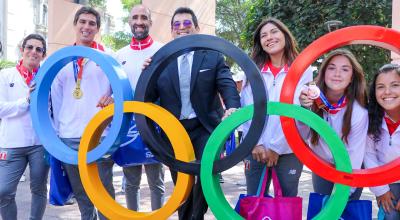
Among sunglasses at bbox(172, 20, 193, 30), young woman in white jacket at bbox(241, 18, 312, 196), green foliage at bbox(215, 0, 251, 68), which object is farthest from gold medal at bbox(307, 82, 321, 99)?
green foliage at bbox(215, 0, 251, 68)

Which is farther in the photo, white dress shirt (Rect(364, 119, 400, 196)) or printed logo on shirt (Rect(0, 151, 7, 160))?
printed logo on shirt (Rect(0, 151, 7, 160))

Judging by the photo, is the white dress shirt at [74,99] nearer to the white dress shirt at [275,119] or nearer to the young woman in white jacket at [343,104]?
the white dress shirt at [275,119]

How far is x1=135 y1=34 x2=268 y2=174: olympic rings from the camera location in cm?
283

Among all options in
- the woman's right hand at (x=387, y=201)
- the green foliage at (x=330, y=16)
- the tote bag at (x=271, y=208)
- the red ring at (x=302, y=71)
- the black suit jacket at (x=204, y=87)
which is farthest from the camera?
the green foliage at (x=330, y=16)

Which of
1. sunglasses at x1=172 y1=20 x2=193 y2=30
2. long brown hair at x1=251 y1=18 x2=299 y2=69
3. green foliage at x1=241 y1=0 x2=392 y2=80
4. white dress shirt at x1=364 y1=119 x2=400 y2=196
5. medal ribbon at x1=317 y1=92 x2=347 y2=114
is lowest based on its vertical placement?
white dress shirt at x1=364 y1=119 x2=400 y2=196

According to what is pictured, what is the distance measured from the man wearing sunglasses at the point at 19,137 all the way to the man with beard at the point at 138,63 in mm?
771

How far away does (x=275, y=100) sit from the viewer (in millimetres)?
3209

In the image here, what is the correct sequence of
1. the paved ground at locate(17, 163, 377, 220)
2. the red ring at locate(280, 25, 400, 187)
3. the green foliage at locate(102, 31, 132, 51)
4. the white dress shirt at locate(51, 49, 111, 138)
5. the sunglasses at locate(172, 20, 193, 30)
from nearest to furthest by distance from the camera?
the red ring at locate(280, 25, 400, 187) < the sunglasses at locate(172, 20, 193, 30) < the white dress shirt at locate(51, 49, 111, 138) < the paved ground at locate(17, 163, 377, 220) < the green foliage at locate(102, 31, 132, 51)

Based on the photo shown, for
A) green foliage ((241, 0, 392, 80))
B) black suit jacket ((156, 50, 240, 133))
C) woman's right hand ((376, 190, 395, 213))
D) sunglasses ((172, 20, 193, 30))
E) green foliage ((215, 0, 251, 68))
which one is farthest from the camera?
green foliage ((215, 0, 251, 68))

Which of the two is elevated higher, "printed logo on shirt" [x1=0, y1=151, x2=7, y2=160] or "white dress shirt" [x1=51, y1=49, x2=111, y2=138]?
"white dress shirt" [x1=51, y1=49, x2=111, y2=138]

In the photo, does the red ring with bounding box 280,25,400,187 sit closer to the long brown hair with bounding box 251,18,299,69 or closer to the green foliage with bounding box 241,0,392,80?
the long brown hair with bounding box 251,18,299,69

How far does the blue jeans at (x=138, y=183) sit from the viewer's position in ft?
12.6

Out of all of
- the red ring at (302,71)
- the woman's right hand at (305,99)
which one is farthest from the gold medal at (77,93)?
the woman's right hand at (305,99)

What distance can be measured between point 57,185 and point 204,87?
153 centimetres
